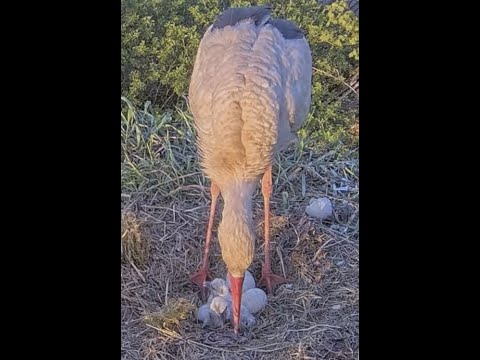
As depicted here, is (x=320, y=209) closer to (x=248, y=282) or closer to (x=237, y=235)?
(x=248, y=282)

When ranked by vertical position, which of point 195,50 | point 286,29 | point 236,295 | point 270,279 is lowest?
point 270,279

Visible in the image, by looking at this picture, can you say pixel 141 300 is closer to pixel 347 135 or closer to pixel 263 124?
pixel 263 124

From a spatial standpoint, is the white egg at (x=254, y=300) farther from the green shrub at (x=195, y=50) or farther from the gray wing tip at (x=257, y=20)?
the gray wing tip at (x=257, y=20)

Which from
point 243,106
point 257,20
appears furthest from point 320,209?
point 257,20

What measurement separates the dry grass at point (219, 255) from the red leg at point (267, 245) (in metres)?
0.04

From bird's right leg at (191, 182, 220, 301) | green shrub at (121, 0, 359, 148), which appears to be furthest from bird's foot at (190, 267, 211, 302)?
green shrub at (121, 0, 359, 148)

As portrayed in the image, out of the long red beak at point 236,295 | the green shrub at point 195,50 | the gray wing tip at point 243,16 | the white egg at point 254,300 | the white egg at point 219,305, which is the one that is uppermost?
the gray wing tip at point 243,16

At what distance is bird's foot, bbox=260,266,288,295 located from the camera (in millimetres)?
2614

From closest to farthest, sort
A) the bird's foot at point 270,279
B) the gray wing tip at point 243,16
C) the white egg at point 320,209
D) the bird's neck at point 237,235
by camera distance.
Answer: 1. the bird's neck at point 237,235
2. the gray wing tip at point 243,16
3. the bird's foot at point 270,279
4. the white egg at point 320,209

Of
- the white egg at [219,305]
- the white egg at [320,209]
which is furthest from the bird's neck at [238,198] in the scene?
the white egg at [320,209]

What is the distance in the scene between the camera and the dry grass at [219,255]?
2.34 m

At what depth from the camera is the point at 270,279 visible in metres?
2.63

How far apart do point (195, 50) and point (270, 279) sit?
1013 mm

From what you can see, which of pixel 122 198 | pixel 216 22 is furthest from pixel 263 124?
pixel 122 198
